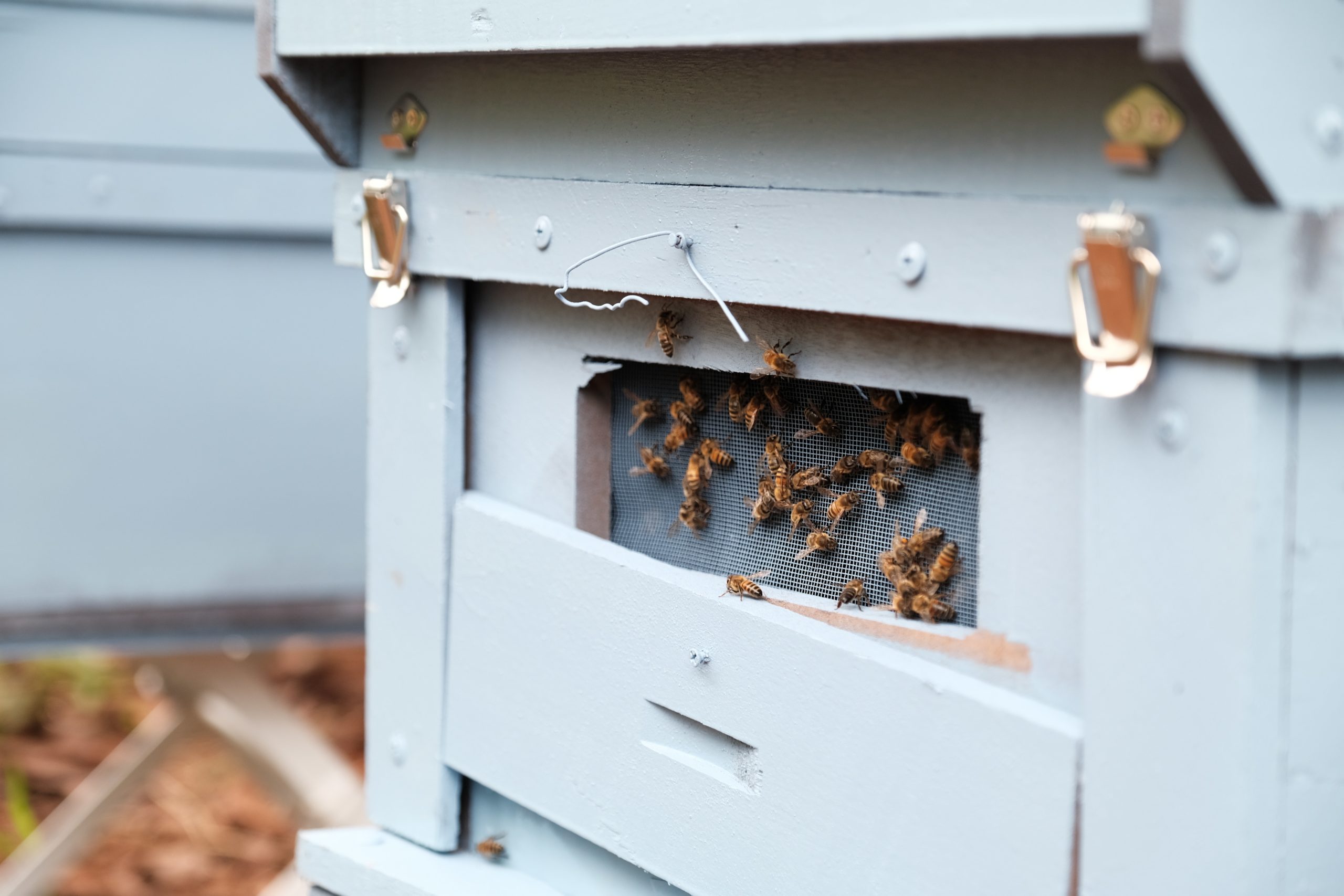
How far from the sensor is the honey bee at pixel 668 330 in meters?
1.07

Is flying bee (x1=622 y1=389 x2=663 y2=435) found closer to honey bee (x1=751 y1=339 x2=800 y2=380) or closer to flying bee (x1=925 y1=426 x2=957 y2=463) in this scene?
honey bee (x1=751 y1=339 x2=800 y2=380)

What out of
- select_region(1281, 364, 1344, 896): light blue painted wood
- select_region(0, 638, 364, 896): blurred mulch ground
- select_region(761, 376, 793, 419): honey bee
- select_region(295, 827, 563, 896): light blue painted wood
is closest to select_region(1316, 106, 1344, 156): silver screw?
select_region(1281, 364, 1344, 896): light blue painted wood

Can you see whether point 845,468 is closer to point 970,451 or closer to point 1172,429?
point 970,451

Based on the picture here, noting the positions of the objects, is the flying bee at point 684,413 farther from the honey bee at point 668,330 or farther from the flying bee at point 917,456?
the flying bee at point 917,456

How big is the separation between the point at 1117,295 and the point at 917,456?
0.27 meters

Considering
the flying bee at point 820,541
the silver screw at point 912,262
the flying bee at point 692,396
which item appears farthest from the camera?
the flying bee at point 692,396

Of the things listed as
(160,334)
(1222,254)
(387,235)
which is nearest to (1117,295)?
(1222,254)

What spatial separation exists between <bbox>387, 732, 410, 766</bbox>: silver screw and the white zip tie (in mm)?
527

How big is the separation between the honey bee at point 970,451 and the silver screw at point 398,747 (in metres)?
0.70

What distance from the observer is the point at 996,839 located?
0.84 metres

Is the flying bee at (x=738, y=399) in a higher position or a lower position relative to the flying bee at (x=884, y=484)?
higher

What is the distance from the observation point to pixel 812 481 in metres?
1.04

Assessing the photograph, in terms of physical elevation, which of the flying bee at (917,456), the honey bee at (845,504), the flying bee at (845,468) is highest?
the flying bee at (917,456)

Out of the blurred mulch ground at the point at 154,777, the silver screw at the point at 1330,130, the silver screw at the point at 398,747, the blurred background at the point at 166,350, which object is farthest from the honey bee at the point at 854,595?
the blurred mulch ground at the point at 154,777
